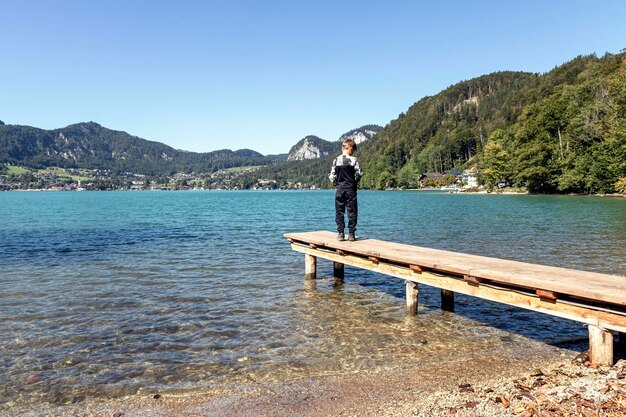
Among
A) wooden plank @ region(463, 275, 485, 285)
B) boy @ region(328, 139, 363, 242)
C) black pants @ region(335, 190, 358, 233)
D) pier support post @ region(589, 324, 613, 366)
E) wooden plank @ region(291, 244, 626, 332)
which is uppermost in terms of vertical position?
boy @ region(328, 139, 363, 242)

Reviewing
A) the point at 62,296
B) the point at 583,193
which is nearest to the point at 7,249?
the point at 62,296

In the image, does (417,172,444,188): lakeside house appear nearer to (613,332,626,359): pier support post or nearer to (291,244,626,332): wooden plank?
(291,244,626,332): wooden plank

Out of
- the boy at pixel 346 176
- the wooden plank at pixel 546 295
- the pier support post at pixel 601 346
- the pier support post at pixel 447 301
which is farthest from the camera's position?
the boy at pixel 346 176

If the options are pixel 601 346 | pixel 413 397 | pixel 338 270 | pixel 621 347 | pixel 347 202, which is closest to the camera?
pixel 413 397

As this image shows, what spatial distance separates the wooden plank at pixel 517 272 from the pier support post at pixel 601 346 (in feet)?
2.17

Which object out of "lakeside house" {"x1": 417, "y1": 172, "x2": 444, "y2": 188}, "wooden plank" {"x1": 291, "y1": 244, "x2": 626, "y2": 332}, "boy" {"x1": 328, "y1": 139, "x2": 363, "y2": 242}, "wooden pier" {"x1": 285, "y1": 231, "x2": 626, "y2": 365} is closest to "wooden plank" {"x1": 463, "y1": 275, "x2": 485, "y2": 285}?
"wooden pier" {"x1": 285, "y1": 231, "x2": 626, "y2": 365}

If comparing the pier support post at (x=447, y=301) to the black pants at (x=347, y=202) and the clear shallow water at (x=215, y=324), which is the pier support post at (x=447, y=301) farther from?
the black pants at (x=347, y=202)

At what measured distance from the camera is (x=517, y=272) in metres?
7.82

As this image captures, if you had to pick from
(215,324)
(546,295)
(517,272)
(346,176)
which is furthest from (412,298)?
(215,324)

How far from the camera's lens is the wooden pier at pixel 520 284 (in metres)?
6.31

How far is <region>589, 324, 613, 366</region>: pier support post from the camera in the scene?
6426mm

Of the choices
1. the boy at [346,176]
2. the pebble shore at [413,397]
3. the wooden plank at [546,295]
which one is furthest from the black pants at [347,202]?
the wooden plank at [546,295]

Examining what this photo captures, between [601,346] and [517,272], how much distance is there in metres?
1.78

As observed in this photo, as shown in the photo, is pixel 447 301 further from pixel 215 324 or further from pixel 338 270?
pixel 215 324
